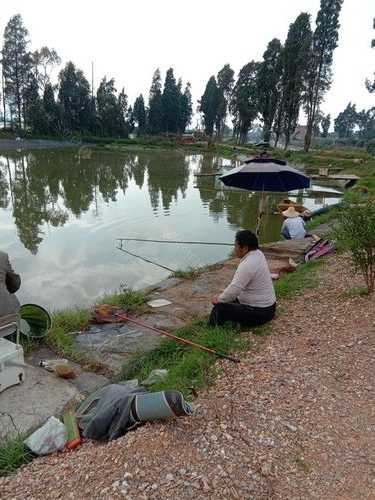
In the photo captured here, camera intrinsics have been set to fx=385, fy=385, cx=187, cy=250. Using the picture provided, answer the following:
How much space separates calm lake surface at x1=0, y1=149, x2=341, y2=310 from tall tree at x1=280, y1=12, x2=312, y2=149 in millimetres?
17220

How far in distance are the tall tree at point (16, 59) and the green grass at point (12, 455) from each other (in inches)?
2060

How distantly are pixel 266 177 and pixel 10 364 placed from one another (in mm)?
5116

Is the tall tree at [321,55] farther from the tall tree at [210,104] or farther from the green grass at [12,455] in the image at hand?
the green grass at [12,455]

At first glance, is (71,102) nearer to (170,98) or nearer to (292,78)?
(170,98)

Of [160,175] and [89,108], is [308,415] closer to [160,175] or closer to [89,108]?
[160,175]

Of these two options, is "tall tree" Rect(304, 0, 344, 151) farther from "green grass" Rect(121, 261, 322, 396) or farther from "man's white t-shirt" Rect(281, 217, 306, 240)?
"green grass" Rect(121, 261, 322, 396)

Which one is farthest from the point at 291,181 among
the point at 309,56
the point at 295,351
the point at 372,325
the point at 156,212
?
the point at 309,56

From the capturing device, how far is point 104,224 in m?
11.2

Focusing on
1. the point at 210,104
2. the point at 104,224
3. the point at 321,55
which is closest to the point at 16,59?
the point at 210,104

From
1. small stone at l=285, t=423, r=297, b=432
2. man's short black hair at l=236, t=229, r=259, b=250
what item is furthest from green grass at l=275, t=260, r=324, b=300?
small stone at l=285, t=423, r=297, b=432

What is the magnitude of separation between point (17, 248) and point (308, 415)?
25.1 feet

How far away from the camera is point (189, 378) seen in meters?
3.36

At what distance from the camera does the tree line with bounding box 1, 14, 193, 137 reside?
4594cm

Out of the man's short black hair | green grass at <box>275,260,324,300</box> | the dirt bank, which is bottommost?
green grass at <box>275,260,324,300</box>
